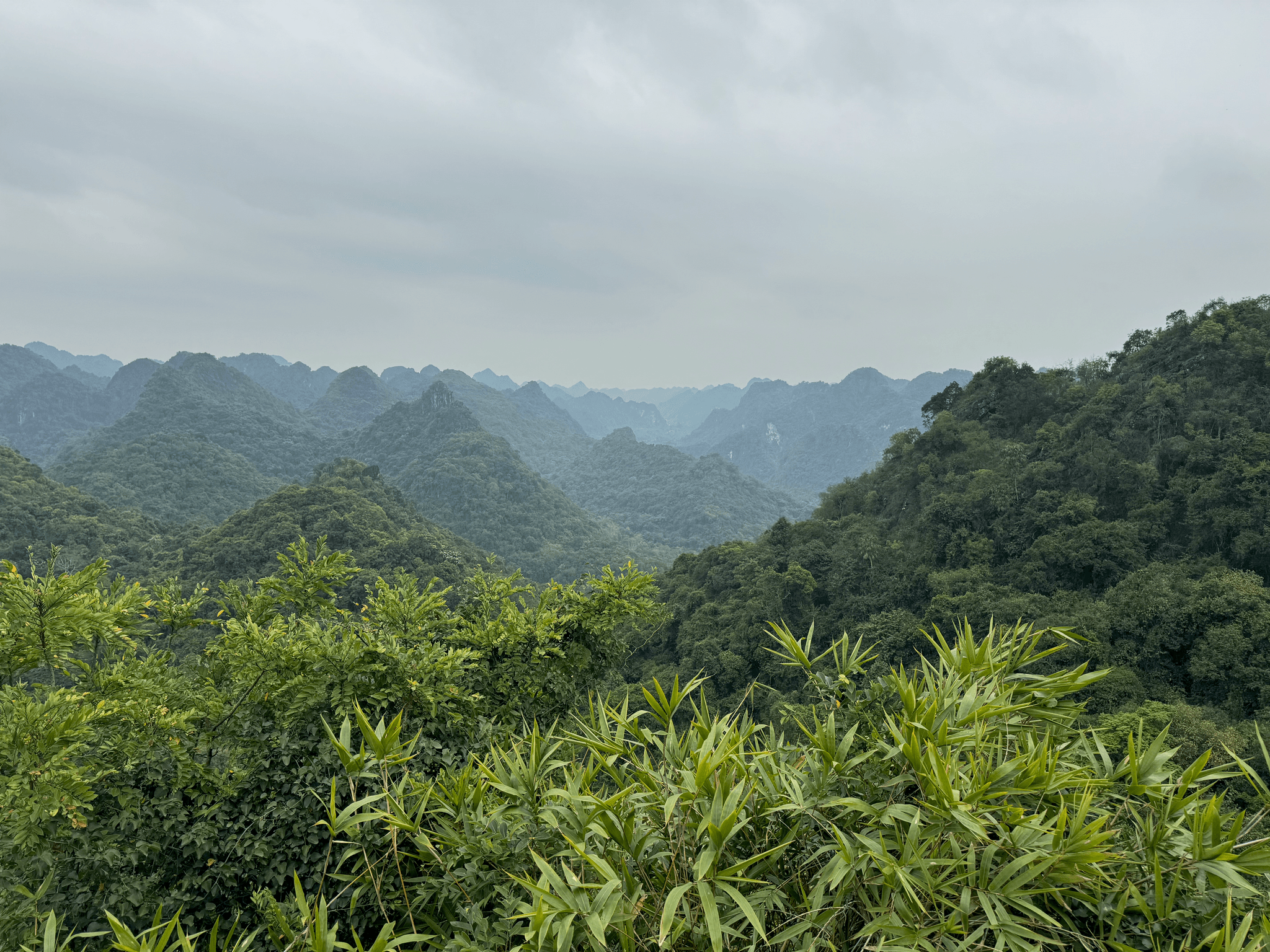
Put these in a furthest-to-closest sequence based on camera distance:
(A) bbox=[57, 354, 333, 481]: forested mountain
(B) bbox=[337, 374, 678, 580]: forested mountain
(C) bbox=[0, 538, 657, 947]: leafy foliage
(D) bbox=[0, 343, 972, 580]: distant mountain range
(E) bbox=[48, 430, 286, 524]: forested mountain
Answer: (A) bbox=[57, 354, 333, 481]: forested mountain → (D) bbox=[0, 343, 972, 580]: distant mountain range → (B) bbox=[337, 374, 678, 580]: forested mountain → (E) bbox=[48, 430, 286, 524]: forested mountain → (C) bbox=[0, 538, 657, 947]: leafy foliage

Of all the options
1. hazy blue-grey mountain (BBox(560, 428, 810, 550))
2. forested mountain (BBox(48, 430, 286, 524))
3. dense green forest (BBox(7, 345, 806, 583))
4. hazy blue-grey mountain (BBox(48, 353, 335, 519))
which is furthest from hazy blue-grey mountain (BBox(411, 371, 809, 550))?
forested mountain (BBox(48, 430, 286, 524))

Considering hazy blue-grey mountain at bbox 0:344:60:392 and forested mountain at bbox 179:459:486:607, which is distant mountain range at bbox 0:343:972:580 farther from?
forested mountain at bbox 179:459:486:607

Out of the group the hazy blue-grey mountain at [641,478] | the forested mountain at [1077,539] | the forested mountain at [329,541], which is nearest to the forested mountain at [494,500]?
the hazy blue-grey mountain at [641,478]

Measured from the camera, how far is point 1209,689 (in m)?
11.8

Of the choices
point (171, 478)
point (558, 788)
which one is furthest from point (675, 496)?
point (558, 788)

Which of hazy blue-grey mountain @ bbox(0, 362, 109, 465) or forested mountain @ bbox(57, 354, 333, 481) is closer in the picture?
forested mountain @ bbox(57, 354, 333, 481)

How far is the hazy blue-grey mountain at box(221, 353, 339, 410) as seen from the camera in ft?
516

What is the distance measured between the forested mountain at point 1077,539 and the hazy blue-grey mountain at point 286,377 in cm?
15858

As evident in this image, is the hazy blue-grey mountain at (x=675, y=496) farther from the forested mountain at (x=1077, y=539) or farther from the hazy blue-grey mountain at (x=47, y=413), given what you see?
the hazy blue-grey mountain at (x=47, y=413)

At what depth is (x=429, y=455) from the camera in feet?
263

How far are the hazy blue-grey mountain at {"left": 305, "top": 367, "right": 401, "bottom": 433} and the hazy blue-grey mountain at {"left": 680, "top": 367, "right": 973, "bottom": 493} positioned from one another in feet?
283

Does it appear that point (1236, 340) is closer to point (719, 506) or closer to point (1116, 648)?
point (1116, 648)

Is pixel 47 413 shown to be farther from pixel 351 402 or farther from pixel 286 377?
pixel 286 377

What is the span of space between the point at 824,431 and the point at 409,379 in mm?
119590
